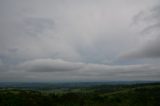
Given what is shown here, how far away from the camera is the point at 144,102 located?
12838cm

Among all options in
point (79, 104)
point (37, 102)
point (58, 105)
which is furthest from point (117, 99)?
point (37, 102)

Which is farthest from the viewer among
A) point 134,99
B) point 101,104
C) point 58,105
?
point 134,99

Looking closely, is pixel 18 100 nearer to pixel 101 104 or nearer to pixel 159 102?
pixel 101 104

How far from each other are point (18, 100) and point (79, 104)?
2989 centimetres

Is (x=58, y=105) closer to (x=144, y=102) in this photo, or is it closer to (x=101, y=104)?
(x=101, y=104)

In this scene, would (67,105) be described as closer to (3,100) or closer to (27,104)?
(27,104)

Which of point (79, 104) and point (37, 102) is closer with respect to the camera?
point (37, 102)

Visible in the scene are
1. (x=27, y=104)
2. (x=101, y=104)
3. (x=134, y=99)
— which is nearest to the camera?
(x=27, y=104)

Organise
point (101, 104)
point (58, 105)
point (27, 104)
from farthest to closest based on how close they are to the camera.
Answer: point (101, 104)
point (58, 105)
point (27, 104)

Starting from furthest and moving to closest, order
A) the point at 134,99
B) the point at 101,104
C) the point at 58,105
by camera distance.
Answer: the point at 134,99 → the point at 101,104 → the point at 58,105

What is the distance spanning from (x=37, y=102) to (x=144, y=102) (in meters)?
58.9

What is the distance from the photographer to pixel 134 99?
134m

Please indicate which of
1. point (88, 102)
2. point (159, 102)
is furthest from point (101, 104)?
point (159, 102)

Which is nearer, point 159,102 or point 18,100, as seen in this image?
point 18,100
